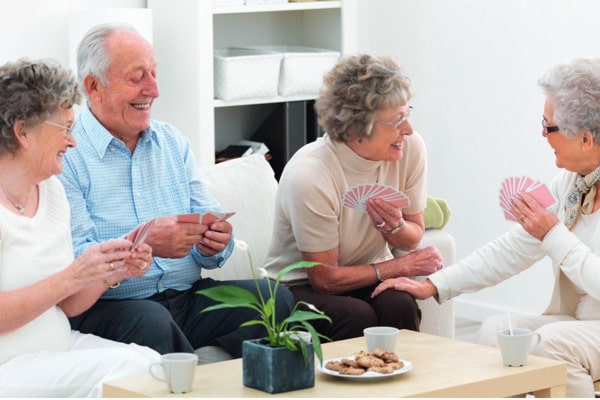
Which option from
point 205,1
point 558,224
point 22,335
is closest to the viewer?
point 22,335

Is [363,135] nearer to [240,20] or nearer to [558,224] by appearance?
[558,224]

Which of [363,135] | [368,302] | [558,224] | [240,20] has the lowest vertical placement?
[368,302]

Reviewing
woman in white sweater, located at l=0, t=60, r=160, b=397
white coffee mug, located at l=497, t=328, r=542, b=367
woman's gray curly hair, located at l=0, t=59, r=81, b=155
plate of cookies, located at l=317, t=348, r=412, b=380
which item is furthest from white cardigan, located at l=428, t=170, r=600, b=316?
woman's gray curly hair, located at l=0, t=59, r=81, b=155

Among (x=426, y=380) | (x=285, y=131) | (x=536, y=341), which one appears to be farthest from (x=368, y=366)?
(x=285, y=131)

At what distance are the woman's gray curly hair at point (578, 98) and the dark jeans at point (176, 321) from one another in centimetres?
96

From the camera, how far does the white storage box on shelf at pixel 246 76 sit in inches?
194

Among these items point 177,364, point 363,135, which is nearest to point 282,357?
point 177,364

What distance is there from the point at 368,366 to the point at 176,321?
93 centimetres

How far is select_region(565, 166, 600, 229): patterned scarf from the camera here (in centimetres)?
308

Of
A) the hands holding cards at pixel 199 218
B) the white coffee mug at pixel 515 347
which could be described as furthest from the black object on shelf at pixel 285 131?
the white coffee mug at pixel 515 347

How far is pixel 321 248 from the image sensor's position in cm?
342

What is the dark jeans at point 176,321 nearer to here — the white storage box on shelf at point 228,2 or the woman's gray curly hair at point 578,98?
the woman's gray curly hair at point 578,98

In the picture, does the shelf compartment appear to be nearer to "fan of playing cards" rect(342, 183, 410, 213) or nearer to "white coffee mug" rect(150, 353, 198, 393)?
"fan of playing cards" rect(342, 183, 410, 213)

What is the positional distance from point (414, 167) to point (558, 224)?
2.29 feet
